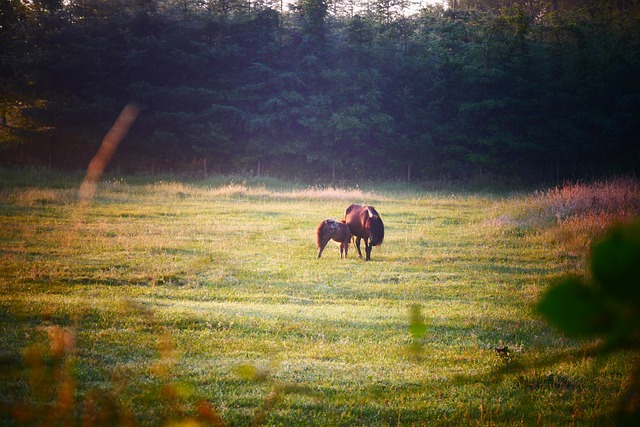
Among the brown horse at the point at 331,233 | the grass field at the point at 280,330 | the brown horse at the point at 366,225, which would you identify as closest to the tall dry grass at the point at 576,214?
the grass field at the point at 280,330

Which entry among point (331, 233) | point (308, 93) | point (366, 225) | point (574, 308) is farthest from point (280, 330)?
point (308, 93)

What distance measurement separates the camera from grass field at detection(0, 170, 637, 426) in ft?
14.1

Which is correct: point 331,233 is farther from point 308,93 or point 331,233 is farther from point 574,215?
point 308,93

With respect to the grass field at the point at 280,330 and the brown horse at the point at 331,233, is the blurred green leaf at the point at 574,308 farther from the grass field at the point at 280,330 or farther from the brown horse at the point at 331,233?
the brown horse at the point at 331,233

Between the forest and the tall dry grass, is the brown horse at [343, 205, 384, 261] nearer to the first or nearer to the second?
the tall dry grass

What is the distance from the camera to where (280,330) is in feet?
21.9

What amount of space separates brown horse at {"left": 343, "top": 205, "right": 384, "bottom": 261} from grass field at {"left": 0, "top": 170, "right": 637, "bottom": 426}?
1.63 ft

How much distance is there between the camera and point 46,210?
17078mm

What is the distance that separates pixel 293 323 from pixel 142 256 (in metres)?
5.41

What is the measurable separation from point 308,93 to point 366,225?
26.1 meters

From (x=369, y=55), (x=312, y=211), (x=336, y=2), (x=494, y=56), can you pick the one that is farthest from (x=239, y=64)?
(x=312, y=211)

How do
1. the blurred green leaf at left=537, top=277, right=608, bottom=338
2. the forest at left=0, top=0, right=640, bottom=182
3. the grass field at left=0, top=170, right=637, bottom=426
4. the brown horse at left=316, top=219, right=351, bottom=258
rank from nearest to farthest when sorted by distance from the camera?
the blurred green leaf at left=537, top=277, right=608, bottom=338 < the grass field at left=0, top=170, right=637, bottom=426 < the brown horse at left=316, top=219, right=351, bottom=258 < the forest at left=0, top=0, right=640, bottom=182

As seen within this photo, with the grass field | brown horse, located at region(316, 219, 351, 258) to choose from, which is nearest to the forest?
the grass field

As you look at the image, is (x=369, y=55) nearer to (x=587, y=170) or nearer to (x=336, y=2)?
(x=336, y=2)
